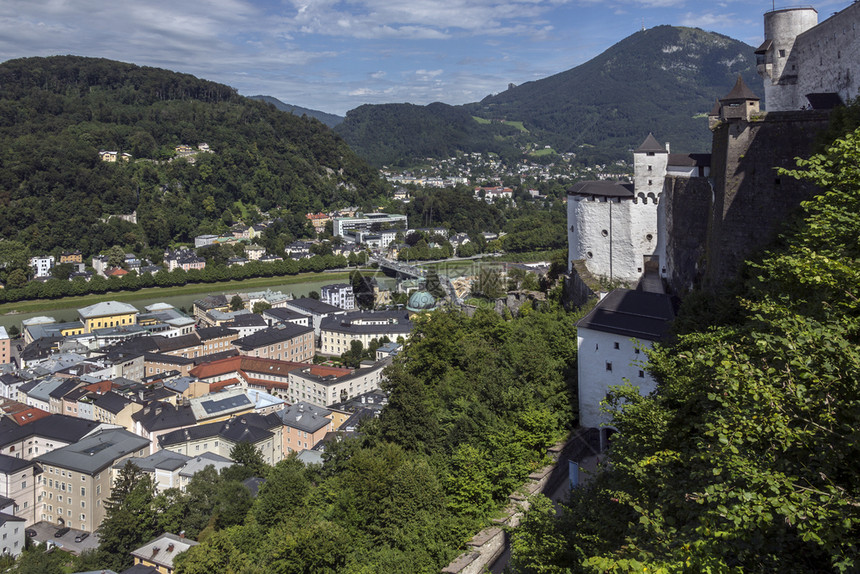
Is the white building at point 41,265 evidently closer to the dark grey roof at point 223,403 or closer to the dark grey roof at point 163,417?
the dark grey roof at point 163,417

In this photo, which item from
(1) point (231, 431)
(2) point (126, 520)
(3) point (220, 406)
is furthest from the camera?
(3) point (220, 406)

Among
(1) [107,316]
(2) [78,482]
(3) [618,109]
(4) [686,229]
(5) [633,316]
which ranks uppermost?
(3) [618,109]

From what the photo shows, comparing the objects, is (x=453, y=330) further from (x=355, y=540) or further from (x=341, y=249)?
(x=341, y=249)

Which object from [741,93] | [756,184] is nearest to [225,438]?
[756,184]

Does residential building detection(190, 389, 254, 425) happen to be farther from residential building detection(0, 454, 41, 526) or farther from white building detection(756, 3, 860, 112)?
white building detection(756, 3, 860, 112)

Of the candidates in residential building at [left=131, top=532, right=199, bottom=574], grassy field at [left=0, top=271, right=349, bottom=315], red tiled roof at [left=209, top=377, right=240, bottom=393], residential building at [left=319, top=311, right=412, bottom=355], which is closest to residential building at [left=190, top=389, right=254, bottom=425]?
red tiled roof at [left=209, top=377, right=240, bottom=393]

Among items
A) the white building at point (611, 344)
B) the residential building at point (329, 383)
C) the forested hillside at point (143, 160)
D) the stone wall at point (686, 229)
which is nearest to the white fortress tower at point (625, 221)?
the stone wall at point (686, 229)

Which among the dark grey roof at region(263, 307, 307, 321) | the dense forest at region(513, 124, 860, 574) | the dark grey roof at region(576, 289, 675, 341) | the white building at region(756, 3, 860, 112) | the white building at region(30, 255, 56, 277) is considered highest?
the white building at region(756, 3, 860, 112)

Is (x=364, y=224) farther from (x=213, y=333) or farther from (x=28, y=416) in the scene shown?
(x=28, y=416)
